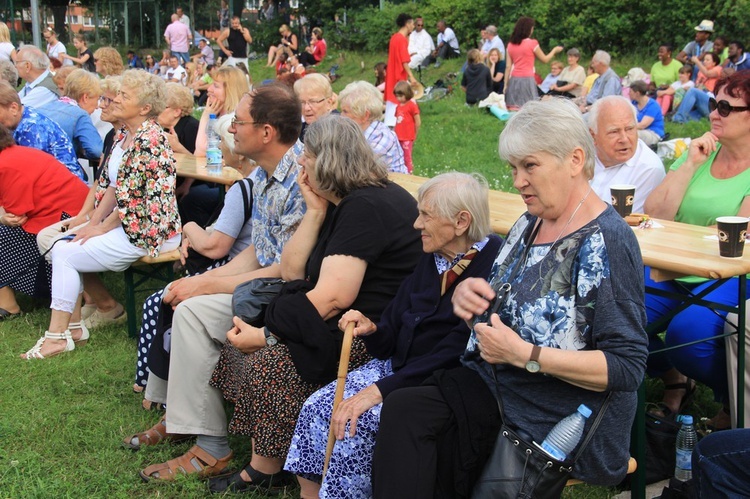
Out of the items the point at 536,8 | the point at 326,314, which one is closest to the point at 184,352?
the point at 326,314

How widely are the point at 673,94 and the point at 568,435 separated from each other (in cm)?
1183

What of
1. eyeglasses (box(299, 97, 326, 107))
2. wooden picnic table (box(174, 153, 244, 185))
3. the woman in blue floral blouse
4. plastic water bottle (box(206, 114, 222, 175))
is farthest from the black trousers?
eyeglasses (box(299, 97, 326, 107))

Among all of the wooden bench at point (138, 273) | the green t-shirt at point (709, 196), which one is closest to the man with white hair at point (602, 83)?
the wooden bench at point (138, 273)

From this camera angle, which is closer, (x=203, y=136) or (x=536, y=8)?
(x=203, y=136)

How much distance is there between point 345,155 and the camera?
133 inches

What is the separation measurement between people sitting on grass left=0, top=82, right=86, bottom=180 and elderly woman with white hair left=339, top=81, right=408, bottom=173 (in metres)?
2.14

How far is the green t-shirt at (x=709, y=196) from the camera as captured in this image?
3.64m

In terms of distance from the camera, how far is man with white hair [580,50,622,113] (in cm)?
1230

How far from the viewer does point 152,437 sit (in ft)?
12.6

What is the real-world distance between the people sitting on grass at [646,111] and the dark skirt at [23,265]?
7.42 meters

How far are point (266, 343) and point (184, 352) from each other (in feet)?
1.61

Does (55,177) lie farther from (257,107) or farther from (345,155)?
(345,155)

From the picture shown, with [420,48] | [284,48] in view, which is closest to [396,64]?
[420,48]

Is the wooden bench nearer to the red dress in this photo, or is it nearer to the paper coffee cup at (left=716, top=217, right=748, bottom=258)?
the paper coffee cup at (left=716, top=217, right=748, bottom=258)
